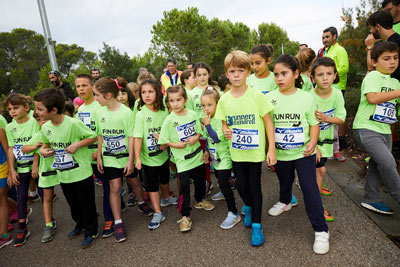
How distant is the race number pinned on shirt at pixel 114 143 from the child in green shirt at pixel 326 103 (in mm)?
2377

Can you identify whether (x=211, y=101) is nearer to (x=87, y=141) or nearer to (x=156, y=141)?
A: (x=156, y=141)

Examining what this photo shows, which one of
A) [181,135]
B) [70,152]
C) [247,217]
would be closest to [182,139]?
[181,135]

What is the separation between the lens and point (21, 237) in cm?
331

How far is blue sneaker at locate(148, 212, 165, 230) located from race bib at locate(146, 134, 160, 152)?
0.90m

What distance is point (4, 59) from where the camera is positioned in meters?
37.5

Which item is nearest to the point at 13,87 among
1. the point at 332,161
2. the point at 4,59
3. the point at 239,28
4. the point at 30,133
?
the point at 4,59

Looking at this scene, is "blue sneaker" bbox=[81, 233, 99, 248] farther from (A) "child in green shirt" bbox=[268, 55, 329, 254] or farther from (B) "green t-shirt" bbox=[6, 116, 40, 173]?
(A) "child in green shirt" bbox=[268, 55, 329, 254]

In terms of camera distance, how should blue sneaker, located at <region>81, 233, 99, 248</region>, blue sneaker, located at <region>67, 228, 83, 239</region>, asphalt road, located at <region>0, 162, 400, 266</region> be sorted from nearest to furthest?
asphalt road, located at <region>0, 162, 400, 266</region>
blue sneaker, located at <region>81, 233, 99, 248</region>
blue sneaker, located at <region>67, 228, 83, 239</region>

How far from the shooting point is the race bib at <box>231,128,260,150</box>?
8.21ft

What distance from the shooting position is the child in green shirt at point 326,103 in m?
2.69

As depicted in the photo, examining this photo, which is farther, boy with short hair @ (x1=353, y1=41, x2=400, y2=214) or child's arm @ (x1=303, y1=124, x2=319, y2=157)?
boy with short hair @ (x1=353, y1=41, x2=400, y2=214)

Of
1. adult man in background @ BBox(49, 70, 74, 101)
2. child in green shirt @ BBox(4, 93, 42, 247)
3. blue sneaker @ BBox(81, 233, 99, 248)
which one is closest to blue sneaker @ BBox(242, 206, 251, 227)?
blue sneaker @ BBox(81, 233, 99, 248)

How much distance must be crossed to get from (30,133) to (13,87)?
4098cm

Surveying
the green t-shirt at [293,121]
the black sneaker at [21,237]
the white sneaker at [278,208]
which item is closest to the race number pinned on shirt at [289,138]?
the green t-shirt at [293,121]
